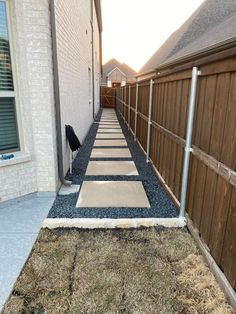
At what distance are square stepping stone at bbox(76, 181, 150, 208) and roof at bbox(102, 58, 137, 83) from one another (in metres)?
38.1

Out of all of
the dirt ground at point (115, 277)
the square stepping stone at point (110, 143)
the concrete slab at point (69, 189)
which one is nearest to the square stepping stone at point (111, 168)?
the concrete slab at point (69, 189)

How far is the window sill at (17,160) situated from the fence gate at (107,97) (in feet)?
76.2

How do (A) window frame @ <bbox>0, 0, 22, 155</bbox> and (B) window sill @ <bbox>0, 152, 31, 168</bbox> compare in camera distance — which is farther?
(B) window sill @ <bbox>0, 152, 31, 168</bbox>

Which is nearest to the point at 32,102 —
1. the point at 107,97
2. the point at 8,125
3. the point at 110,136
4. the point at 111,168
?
the point at 8,125

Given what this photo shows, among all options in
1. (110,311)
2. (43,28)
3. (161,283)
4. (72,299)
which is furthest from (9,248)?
(43,28)

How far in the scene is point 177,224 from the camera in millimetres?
3248

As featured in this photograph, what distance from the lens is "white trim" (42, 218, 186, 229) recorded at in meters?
3.17

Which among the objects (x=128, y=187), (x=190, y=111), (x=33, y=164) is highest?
(x=190, y=111)

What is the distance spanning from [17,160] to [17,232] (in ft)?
3.33

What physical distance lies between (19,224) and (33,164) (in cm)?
96

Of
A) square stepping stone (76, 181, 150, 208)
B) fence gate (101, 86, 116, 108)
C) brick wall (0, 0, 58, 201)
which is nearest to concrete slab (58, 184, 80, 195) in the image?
square stepping stone (76, 181, 150, 208)

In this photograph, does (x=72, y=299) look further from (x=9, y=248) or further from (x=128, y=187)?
(x=128, y=187)

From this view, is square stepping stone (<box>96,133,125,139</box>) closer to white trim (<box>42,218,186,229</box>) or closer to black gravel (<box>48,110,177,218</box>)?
black gravel (<box>48,110,177,218</box>)

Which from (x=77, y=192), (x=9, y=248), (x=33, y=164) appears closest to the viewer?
(x=9, y=248)
